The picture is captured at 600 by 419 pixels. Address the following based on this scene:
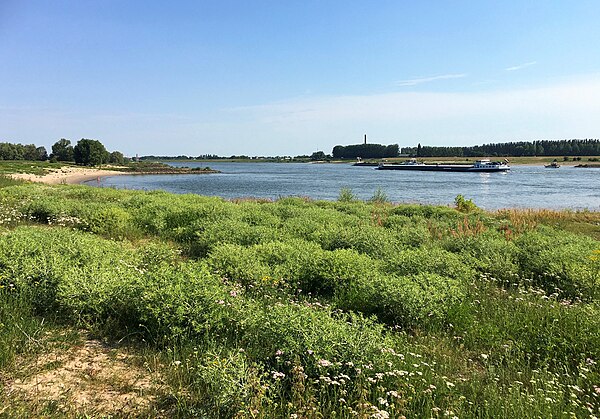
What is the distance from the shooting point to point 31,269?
5.56 meters

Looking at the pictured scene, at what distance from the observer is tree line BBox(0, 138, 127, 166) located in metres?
126

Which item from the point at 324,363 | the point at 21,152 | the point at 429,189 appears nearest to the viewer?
the point at 324,363

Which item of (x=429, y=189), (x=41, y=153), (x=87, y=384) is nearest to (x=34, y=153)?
(x=41, y=153)

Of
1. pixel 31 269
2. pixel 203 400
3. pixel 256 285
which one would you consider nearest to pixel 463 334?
pixel 256 285

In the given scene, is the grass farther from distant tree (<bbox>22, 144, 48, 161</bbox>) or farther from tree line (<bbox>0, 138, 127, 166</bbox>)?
distant tree (<bbox>22, 144, 48, 161</bbox>)

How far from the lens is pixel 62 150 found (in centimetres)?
14688

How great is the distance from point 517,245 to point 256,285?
8230 mm

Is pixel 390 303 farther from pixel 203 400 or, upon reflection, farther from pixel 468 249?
pixel 468 249

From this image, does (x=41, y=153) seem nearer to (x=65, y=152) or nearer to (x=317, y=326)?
(x=65, y=152)

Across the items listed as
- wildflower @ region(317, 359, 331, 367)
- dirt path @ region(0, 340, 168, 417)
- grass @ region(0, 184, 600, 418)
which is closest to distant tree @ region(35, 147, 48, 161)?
grass @ region(0, 184, 600, 418)

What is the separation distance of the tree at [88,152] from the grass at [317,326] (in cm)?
13572

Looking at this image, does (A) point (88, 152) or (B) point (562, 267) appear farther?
(A) point (88, 152)

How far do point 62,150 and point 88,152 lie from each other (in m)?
31.0

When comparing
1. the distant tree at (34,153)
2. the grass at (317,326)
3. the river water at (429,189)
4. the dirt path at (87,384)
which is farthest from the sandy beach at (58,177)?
the distant tree at (34,153)
